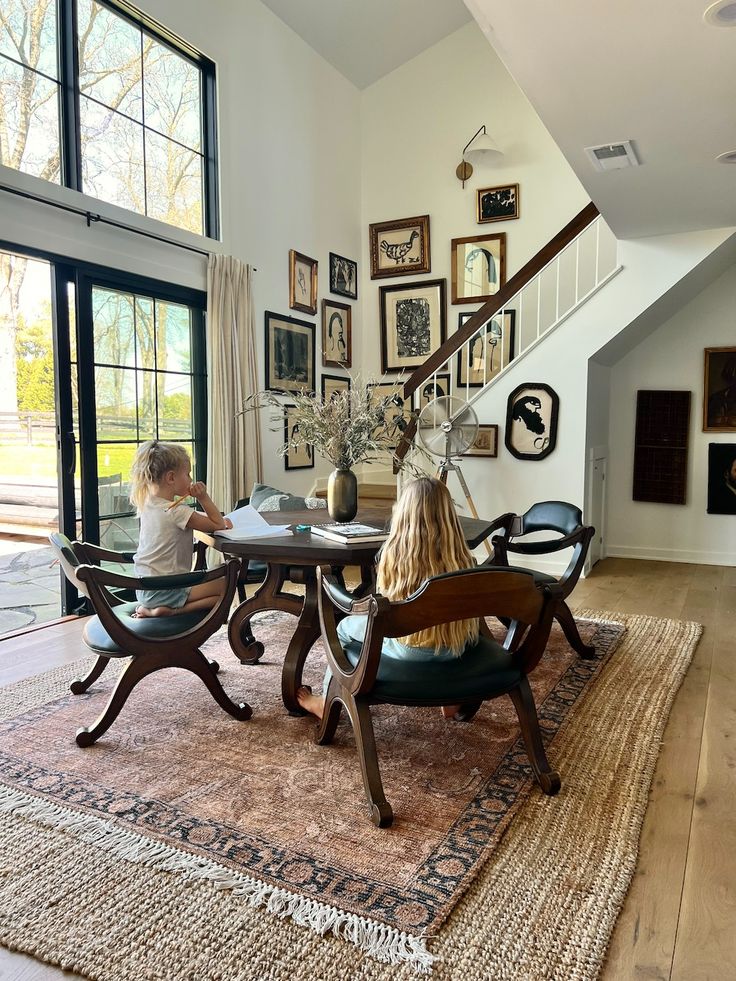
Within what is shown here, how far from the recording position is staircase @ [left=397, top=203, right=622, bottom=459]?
575 centimetres

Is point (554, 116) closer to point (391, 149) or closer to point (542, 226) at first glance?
point (542, 226)

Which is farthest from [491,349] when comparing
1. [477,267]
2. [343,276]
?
[343,276]

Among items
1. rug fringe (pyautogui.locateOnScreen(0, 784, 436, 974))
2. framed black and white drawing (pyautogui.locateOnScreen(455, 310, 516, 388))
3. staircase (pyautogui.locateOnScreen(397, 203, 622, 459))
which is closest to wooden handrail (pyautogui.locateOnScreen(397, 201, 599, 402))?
staircase (pyautogui.locateOnScreen(397, 203, 622, 459))

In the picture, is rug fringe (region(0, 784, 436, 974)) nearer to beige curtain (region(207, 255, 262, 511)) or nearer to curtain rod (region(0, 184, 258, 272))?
curtain rod (region(0, 184, 258, 272))

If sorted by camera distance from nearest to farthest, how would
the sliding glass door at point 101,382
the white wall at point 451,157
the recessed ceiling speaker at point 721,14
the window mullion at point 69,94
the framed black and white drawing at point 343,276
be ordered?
the recessed ceiling speaker at point 721,14
the window mullion at point 69,94
the sliding glass door at point 101,382
the white wall at point 451,157
the framed black and white drawing at point 343,276

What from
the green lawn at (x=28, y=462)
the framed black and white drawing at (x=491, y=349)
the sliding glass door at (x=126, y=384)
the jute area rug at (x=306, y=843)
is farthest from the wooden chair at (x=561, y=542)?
the green lawn at (x=28, y=462)

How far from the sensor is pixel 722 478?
5.91 metres

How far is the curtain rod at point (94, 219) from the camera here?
3.64 meters

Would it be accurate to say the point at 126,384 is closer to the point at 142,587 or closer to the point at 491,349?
the point at 142,587

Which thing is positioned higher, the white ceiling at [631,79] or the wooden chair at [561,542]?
the white ceiling at [631,79]

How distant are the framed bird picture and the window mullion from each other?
11.7ft

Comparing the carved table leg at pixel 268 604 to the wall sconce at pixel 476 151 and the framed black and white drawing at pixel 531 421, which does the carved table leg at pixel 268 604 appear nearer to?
the framed black and white drawing at pixel 531 421

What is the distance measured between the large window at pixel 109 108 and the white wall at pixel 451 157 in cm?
238

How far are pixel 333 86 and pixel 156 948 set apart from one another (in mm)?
7132
